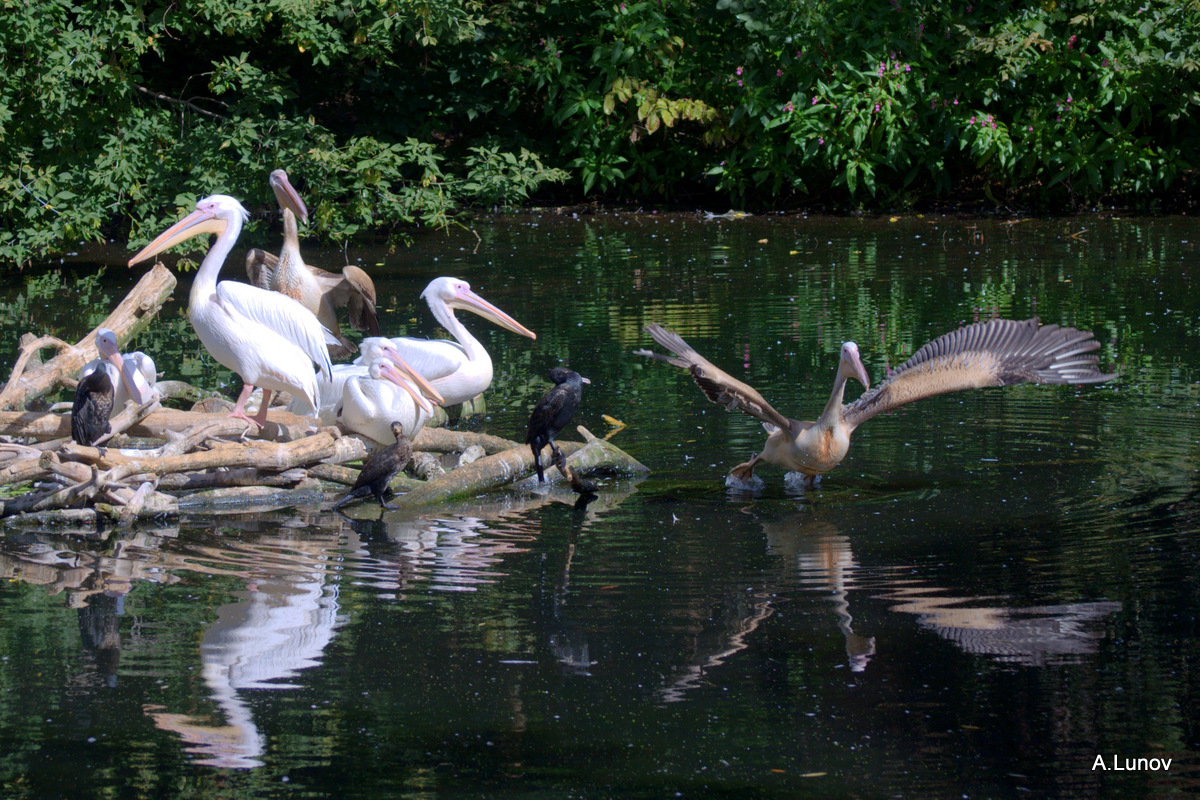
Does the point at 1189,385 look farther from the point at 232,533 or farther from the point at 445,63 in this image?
the point at 445,63

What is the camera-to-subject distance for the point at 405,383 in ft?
21.4

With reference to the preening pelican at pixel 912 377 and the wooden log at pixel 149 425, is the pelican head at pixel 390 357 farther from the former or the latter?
the preening pelican at pixel 912 377

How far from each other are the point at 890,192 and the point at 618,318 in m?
7.11

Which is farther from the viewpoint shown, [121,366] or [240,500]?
[121,366]

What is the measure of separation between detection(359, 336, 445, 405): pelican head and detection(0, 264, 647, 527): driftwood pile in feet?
0.68

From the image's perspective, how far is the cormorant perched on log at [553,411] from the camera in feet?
19.8

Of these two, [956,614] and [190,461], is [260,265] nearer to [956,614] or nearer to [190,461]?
[190,461]

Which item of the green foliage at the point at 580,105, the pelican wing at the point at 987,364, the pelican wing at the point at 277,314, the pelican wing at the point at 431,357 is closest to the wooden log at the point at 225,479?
the pelican wing at the point at 277,314

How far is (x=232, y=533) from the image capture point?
225 inches

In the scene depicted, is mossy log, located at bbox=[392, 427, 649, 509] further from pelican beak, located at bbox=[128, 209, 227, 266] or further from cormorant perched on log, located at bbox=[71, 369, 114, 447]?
pelican beak, located at bbox=[128, 209, 227, 266]

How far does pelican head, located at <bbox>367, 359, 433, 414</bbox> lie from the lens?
6484 millimetres

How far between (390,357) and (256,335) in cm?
65

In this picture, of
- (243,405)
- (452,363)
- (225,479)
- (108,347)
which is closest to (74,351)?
(108,347)

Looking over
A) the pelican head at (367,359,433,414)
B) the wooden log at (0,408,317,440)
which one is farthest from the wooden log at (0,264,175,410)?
the pelican head at (367,359,433,414)
